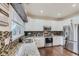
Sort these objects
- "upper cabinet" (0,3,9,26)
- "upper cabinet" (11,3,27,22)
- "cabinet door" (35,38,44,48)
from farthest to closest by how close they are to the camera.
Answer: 1. "cabinet door" (35,38,44,48)
2. "upper cabinet" (11,3,27,22)
3. "upper cabinet" (0,3,9,26)

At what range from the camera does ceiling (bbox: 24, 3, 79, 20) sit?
1.49 m

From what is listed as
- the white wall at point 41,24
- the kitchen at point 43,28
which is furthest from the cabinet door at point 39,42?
the white wall at point 41,24

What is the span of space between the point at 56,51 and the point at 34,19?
67cm

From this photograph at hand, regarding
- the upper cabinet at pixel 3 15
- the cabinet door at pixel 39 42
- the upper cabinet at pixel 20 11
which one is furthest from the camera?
the cabinet door at pixel 39 42

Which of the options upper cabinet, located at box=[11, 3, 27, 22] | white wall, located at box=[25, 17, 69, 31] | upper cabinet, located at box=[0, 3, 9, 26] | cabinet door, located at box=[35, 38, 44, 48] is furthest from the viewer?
cabinet door, located at box=[35, 38, 44, 48]

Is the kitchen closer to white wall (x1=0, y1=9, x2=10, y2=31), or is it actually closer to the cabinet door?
the cabinet door

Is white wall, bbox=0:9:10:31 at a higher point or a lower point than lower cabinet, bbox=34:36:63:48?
higher

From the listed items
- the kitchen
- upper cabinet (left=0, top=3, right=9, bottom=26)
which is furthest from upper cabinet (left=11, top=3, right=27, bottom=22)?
upper cabinet (left=0, top=3, right=9, bottom=26)

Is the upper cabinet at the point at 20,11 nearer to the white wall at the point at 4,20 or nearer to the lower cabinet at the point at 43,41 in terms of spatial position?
the white wall at the point at 4,20

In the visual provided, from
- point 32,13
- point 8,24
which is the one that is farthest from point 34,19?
Answer: point 8,24

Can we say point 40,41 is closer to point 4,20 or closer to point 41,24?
point 41,24

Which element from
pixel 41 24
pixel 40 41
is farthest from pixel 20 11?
pixel 40 41

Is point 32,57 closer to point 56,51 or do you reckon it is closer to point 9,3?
point 56,51

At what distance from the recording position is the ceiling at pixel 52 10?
149cm
